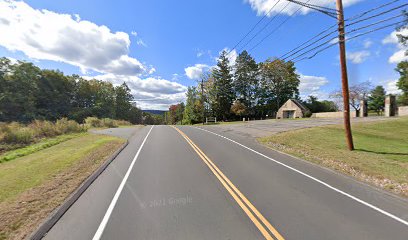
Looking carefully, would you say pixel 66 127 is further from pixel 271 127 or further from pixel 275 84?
pixel 275 84

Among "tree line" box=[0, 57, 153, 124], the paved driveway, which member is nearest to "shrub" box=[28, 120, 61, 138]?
the paved driveway

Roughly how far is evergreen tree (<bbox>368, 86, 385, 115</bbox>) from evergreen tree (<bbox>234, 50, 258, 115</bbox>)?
105ft

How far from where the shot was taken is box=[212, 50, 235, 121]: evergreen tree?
72438 mm

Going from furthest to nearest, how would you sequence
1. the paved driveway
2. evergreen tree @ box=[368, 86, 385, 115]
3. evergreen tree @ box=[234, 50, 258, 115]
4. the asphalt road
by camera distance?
evergreen tree @ box=[234, 50, 258, 115] < evergreen tree @ box=[368, 86, 385, 115] < the paved driveway < the asphalt road

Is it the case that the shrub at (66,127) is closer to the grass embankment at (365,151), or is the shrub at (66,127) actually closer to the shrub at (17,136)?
the shrub at (17,136)

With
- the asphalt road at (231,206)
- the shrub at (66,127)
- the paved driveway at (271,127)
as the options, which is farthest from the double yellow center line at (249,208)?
the shrub at (66,127)

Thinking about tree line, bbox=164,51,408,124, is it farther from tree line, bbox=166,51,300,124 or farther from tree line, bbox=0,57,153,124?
tree line, bbox=0,57,153,124

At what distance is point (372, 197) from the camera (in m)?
7.54

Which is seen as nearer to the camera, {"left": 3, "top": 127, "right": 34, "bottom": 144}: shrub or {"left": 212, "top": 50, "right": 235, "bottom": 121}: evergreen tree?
{"left": 3, "top": 127, "right": 34, "bottom": 144}: shrub

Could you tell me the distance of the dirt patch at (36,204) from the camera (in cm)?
556

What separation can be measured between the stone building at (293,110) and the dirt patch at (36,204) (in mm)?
55997

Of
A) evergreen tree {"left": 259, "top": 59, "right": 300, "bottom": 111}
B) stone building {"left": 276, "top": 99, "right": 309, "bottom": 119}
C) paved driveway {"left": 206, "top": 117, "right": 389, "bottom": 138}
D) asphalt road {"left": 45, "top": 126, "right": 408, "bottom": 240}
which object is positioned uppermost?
evergreen tree {"left": 259, "top": 59, "right": 300, "bottom": 111}

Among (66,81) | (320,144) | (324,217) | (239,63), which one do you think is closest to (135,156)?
(324,217)

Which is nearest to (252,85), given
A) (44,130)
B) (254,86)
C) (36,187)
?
(254,86)
